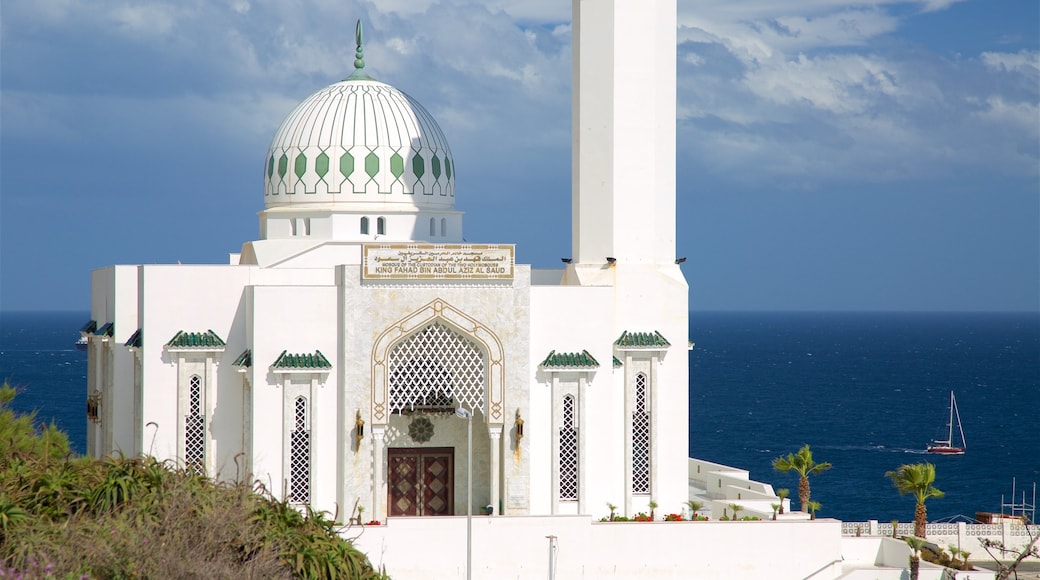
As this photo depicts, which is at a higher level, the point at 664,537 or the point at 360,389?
the point at 360,389

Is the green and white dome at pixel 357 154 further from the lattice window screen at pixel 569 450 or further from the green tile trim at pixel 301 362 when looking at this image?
the lattice window screen at pixel 569 450

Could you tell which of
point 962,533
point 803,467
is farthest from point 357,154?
point 962,533

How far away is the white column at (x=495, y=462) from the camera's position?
1086 inches

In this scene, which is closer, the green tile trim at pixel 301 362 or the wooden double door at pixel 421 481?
the green tile trim at pixel 301 362

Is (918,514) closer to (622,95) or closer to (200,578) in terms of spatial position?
(622,95)

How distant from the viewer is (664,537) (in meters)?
26.9

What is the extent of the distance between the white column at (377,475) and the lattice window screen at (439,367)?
619 mm

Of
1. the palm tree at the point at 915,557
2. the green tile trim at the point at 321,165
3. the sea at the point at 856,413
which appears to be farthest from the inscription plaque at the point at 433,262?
the palm tree at the point at 915,557

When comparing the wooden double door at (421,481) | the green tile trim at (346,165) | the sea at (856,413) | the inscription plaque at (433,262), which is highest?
the green tile trim at (346,165)

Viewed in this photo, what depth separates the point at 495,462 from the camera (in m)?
27.7

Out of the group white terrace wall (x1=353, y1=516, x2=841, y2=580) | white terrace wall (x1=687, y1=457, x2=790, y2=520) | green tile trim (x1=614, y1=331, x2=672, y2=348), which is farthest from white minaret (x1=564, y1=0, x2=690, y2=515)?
white terrace wall (x1=353, y1=516, x2=841, y2=580)

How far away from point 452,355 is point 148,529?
37.0 feet

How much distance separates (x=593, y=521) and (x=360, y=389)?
Answer: 5.07 metres

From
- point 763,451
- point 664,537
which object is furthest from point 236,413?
point 763,451
